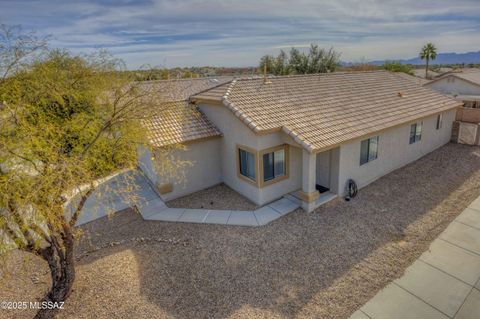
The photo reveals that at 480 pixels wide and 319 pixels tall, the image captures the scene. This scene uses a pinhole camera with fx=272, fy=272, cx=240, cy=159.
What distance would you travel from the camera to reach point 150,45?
72.8ft

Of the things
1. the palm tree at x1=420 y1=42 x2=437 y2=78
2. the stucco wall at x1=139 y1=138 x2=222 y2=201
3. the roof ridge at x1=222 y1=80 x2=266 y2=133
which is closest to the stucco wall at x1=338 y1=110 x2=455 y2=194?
the roof ridge at x1=222 y1=80 x2=266 y2=133

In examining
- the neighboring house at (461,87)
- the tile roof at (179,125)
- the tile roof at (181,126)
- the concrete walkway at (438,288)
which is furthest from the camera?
the neighboring house at (461,87)

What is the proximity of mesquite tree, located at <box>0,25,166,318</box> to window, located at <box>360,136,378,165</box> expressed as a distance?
1014 cm

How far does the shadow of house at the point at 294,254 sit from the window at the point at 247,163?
9.01 ft

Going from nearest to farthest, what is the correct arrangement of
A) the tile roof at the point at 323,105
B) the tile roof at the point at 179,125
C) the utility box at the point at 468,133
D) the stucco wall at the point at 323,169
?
1. the tile roof at the point at 323,105
2. the tile roof at the point at 179,125
3. the stucco wall at the point at 323,169
4. the utility box at the point at 468,133

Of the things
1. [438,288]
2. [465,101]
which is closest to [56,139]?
[438,288]

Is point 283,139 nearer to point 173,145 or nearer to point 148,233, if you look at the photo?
point 173,145

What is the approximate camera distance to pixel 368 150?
13.8 m

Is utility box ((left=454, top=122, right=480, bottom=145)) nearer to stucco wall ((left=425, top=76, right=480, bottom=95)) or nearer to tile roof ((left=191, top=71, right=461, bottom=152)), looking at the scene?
tile roof ((left=191, top=71, right=461, bottom=152))

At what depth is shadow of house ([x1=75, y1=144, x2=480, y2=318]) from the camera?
7.54m

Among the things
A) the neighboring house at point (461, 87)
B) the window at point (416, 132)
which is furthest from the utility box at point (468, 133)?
the neighboring house at point (461, 87)

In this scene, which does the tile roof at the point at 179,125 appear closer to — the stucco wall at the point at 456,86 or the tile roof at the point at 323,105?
the tile roof at the point at 323,105

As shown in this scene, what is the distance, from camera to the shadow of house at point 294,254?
24.7ft

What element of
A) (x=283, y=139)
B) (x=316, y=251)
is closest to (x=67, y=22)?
(x=283, y=139)
